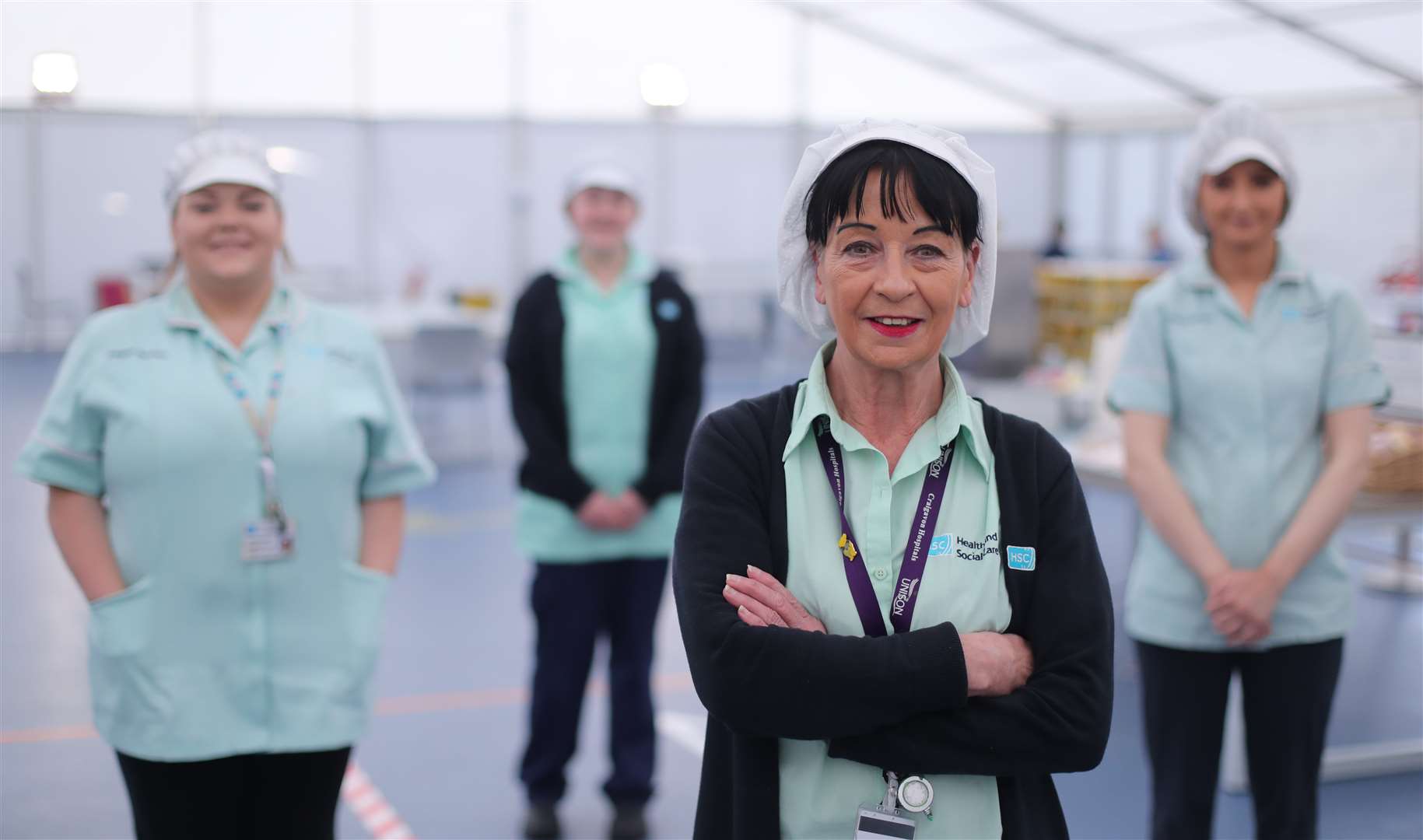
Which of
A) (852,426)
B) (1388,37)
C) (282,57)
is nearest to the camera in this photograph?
(852,426)

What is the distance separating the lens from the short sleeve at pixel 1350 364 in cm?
260

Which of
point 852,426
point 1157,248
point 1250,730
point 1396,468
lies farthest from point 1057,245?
point 852,426

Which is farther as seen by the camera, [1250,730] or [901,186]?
[1250,730]

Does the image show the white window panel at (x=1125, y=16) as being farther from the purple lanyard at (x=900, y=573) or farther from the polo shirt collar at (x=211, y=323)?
the purple lanyard at (x=900, y=573)

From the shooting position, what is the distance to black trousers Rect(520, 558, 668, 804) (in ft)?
12.0

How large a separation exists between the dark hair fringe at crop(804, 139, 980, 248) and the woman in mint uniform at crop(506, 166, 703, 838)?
213 cm

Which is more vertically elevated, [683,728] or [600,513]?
[600,513]

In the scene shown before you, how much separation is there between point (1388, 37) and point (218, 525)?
1292 cm

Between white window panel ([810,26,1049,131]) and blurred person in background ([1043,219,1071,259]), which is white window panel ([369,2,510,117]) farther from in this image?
blurred person in background ([1043,219,1071,259])

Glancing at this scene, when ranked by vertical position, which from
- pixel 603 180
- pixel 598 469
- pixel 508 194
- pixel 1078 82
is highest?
pixel 1078 82

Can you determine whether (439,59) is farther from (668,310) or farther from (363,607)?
(363,607)

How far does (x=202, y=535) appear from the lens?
92.8 inches

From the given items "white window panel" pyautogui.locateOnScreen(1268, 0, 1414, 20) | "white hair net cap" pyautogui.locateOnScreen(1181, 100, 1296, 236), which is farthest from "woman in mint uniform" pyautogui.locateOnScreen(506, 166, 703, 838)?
"white window panel" pyautogui.locateOnScreen(1268, 0, 1414, 20)

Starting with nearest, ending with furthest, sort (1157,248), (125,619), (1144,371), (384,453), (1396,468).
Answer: (125,619) → (384,453) → (1144,371) → (1396,468) → (1157,248)
